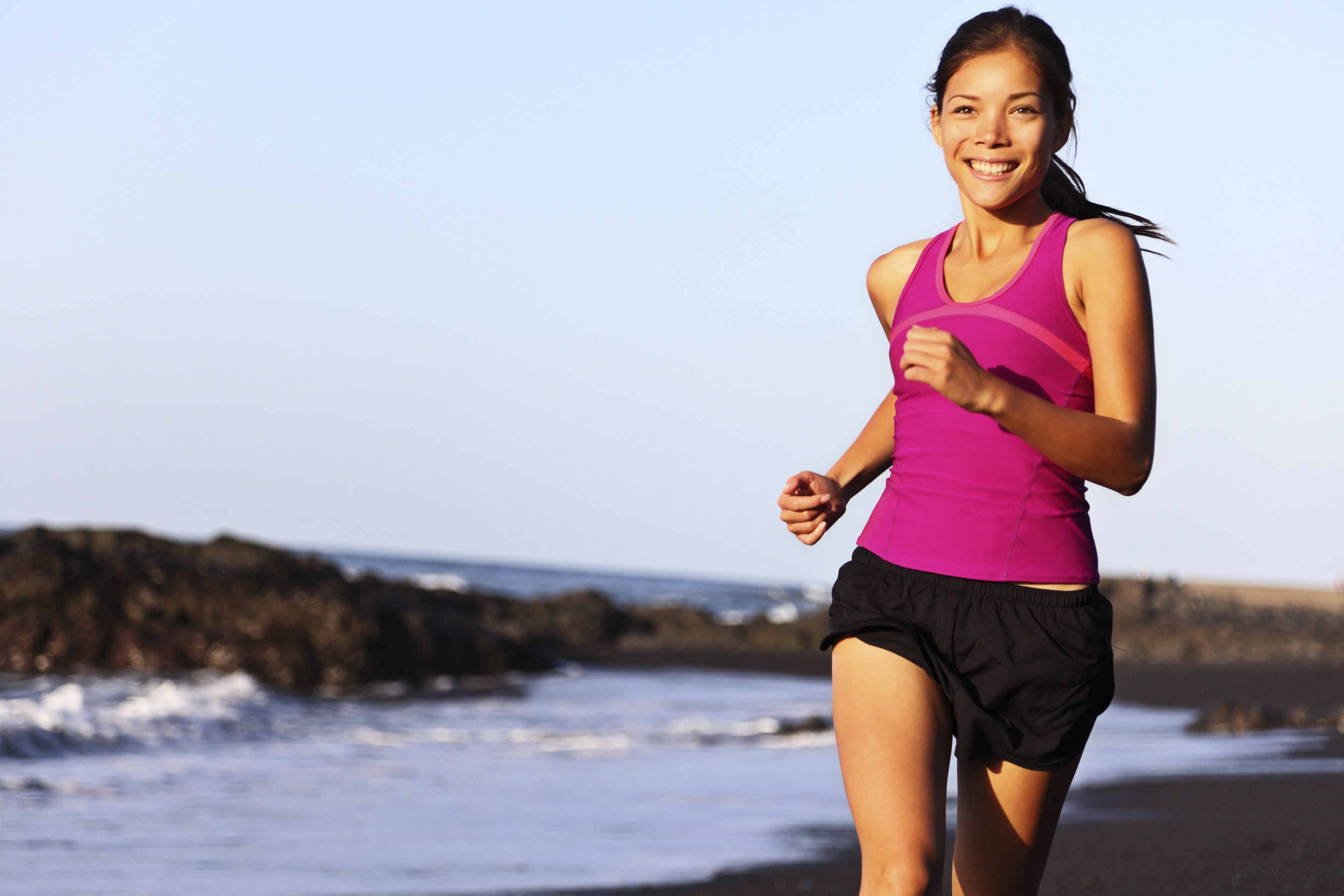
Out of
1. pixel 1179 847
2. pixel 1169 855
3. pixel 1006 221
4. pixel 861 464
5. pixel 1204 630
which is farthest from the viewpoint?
pixel 1204 630

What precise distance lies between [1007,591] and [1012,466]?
218 mm

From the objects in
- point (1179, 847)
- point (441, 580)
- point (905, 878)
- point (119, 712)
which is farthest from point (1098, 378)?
point (441, 580)

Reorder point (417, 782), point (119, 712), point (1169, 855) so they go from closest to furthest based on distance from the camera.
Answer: point (1169, 855) → point (417, 782) → point (119, 712)

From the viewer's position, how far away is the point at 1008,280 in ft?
7.97

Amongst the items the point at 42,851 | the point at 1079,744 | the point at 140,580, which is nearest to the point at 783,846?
the point at 42,851

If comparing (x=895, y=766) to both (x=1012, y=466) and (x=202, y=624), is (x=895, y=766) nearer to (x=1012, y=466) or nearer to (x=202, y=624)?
(x=1012, y=466)

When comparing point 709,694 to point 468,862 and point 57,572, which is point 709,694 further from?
point 468,862

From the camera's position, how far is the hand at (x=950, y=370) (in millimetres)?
2082

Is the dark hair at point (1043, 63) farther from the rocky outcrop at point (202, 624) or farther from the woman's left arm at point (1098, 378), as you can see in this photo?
the rocky outcrop at point (202, 624)

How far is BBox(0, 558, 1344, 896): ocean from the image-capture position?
206 inches

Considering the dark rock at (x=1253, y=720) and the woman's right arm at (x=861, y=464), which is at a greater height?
the woman's right arm at (x=861, y=464)

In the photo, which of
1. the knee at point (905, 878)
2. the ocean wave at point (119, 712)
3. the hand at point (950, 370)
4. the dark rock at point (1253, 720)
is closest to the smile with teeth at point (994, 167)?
the hand at point (950, 370)

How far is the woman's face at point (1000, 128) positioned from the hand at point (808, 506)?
2.00 ft

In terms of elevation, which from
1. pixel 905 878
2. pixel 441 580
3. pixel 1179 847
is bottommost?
pixel 441 580
